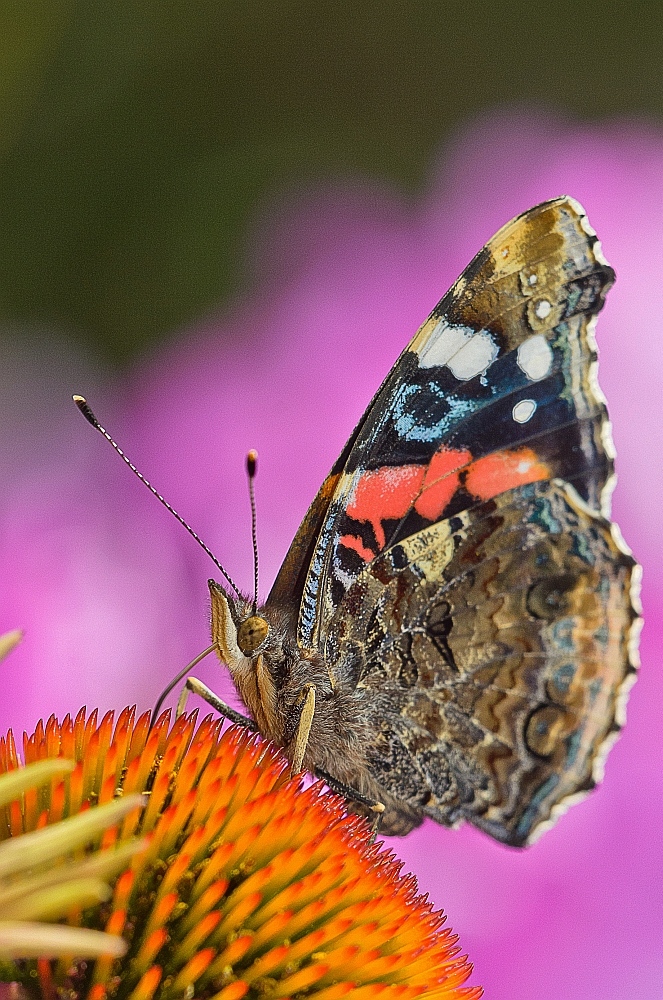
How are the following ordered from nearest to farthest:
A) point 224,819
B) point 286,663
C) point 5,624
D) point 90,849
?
point 90,849 < point 224,819 < point 286,663 < point 5,624

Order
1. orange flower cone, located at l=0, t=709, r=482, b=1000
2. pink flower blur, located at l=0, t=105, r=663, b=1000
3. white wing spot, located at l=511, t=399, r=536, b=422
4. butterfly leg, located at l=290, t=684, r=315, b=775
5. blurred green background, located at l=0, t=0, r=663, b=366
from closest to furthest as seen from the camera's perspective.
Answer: orange flower cone, located at l=0, t=709, r=482, b=1000 → butterfly leg, located at l=290, t=684, r=315, b=775 → white wing spot, located at l=511, t=399, r=536, b=422 → pink flower blur, located at l=0, t=105, r=663, b=1000 → blurred green background, located at l=0, t=0, r=663, b=366

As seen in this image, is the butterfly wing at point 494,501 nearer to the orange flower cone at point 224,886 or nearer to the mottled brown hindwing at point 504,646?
the mottled brown hindwing at point 504,646

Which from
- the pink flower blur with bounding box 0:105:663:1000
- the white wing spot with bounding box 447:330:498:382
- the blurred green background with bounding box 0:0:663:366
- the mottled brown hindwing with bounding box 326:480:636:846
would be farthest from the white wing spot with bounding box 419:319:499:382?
the blurred green background with bounding box 0:0:663:366

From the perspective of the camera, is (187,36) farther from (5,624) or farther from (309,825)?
(309,825)

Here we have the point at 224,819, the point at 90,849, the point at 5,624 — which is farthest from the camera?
the point at 5,624

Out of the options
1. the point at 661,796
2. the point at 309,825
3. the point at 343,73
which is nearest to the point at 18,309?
the point at 343,73

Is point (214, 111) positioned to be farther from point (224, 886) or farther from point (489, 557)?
point (224, 886)

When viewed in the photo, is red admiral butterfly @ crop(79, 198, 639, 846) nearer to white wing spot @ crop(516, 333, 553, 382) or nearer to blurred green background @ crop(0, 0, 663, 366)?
white wing spot @ crop(516, 333, 553, 382)

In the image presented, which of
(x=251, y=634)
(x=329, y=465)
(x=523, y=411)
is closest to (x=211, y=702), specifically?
(x=251, y=634)
